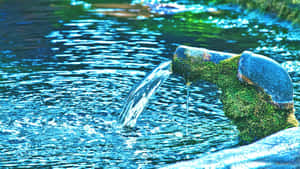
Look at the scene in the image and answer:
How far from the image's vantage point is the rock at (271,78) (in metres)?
5.37

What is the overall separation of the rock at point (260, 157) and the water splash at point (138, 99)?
2.33 meters

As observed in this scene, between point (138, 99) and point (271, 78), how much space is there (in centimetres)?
210

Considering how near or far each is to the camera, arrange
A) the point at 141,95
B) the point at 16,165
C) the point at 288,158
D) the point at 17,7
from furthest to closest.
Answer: the point at 17,7 → the point at 141,95 → the point at 16,165 → the point at 288,158

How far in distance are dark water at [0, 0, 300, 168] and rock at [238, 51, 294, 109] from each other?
2.83 ft

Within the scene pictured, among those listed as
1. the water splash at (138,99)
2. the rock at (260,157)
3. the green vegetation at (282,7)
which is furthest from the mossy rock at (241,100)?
the green vegetation at (282,7)

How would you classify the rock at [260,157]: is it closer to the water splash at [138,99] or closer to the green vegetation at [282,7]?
the water splash at [138,99]

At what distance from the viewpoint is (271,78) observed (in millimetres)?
5398

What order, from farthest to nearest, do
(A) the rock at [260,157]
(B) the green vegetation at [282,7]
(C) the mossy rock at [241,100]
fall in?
1. (B) the green vegetation at [282,7]
2. (C) the mossy rock at [241,100]
3. (A) the rock at [260,157]

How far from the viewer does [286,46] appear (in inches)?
428

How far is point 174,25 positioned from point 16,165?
30.0ft

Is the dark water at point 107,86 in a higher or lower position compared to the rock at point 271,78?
lower

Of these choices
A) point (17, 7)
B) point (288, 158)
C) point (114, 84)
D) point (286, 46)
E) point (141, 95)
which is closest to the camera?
point (288, 158)

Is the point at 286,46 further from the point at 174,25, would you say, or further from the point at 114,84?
the point at 114,84

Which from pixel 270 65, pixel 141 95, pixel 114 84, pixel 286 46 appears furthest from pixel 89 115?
pixel 286 46
